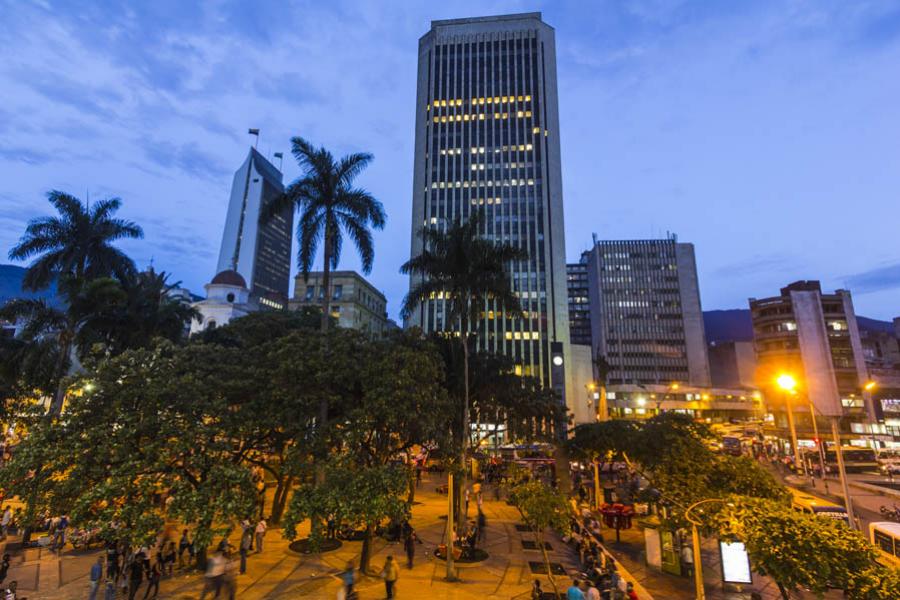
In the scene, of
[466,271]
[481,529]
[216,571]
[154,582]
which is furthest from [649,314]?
[216,571]

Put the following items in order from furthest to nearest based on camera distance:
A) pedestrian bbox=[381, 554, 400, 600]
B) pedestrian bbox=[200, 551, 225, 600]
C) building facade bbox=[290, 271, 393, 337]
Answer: building facade bbox=[290, 271, 393, 337] → pedestrian bbox=[381, 554, 400, 600] → pedestrian bbox=[200, 551, 225, 600]

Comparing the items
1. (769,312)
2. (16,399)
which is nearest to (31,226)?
(16,399)

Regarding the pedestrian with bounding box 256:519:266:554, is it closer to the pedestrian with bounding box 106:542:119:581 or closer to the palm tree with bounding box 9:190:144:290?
the pedestrian with bounding box 106:542:119:581

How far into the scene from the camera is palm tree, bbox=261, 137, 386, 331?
2514 centimetres

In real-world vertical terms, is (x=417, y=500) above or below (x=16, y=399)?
below

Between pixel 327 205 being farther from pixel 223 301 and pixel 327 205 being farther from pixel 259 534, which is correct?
pixel 223 301

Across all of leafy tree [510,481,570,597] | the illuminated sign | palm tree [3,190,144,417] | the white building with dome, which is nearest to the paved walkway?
leafy tree [510,481,570,597]

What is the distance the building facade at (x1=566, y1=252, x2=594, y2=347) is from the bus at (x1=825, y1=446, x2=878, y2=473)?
103843 mm

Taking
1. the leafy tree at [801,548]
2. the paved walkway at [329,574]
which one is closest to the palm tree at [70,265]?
the paved walkway at [329,574]

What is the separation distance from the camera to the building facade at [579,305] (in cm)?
16162

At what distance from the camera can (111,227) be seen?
99.2 feet

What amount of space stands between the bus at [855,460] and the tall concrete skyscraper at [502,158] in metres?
38.2

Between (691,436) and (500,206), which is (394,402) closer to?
(691,436)

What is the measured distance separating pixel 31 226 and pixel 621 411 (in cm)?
11113
